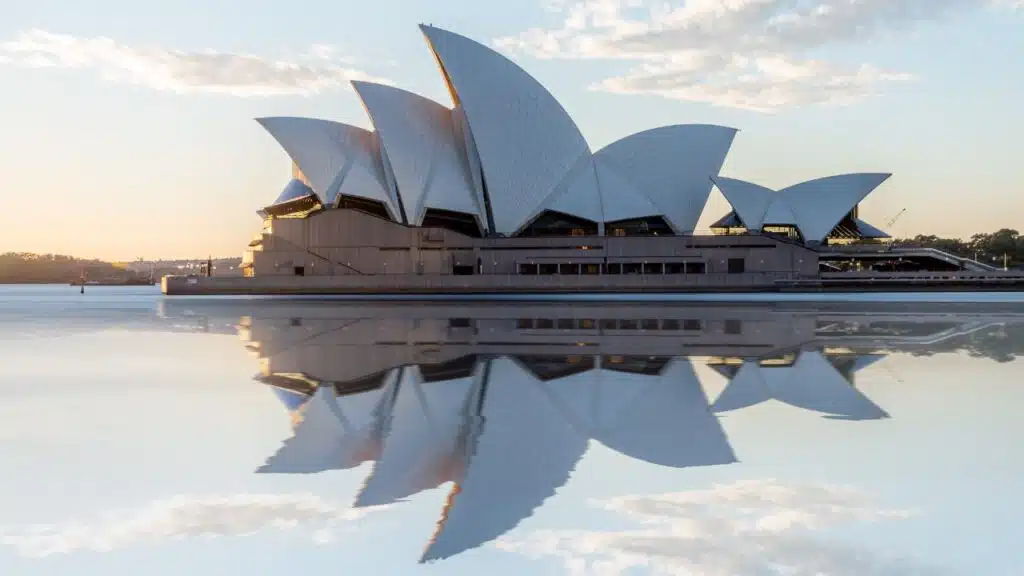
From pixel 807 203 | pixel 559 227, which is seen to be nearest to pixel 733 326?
pixel 559 227

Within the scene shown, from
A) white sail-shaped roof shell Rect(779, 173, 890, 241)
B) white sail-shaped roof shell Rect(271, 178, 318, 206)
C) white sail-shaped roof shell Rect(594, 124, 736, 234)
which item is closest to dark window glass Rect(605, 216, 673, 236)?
white sail-shaped roof shell Rect(594, 124, 736, 234)

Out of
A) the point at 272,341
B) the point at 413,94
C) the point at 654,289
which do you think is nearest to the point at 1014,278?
the point at 654,289

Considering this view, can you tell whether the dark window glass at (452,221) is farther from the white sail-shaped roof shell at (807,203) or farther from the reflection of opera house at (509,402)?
the reflection of opera house at (509,402)

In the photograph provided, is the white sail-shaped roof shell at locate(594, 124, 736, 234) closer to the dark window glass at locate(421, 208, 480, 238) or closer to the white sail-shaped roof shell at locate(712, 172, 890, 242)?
the white sail-shaped roof shell at locate(712, 172, 890, 242)

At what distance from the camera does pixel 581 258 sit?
6812 centimetres

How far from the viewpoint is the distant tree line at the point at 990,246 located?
114688 millimetres

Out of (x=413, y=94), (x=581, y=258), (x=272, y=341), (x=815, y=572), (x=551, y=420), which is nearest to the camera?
(x=815, y=572)

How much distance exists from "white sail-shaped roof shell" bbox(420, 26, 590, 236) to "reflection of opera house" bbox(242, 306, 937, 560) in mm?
41675

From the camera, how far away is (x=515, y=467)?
6.56 meters

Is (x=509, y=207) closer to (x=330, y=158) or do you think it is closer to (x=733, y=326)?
(x=330, y=158)

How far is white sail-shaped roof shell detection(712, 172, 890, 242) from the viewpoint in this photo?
7069 cm

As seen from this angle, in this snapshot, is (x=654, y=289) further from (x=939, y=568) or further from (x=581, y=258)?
(x=939, y=568)

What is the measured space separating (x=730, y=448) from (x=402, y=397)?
462 centimetres

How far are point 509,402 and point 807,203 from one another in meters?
66.8
